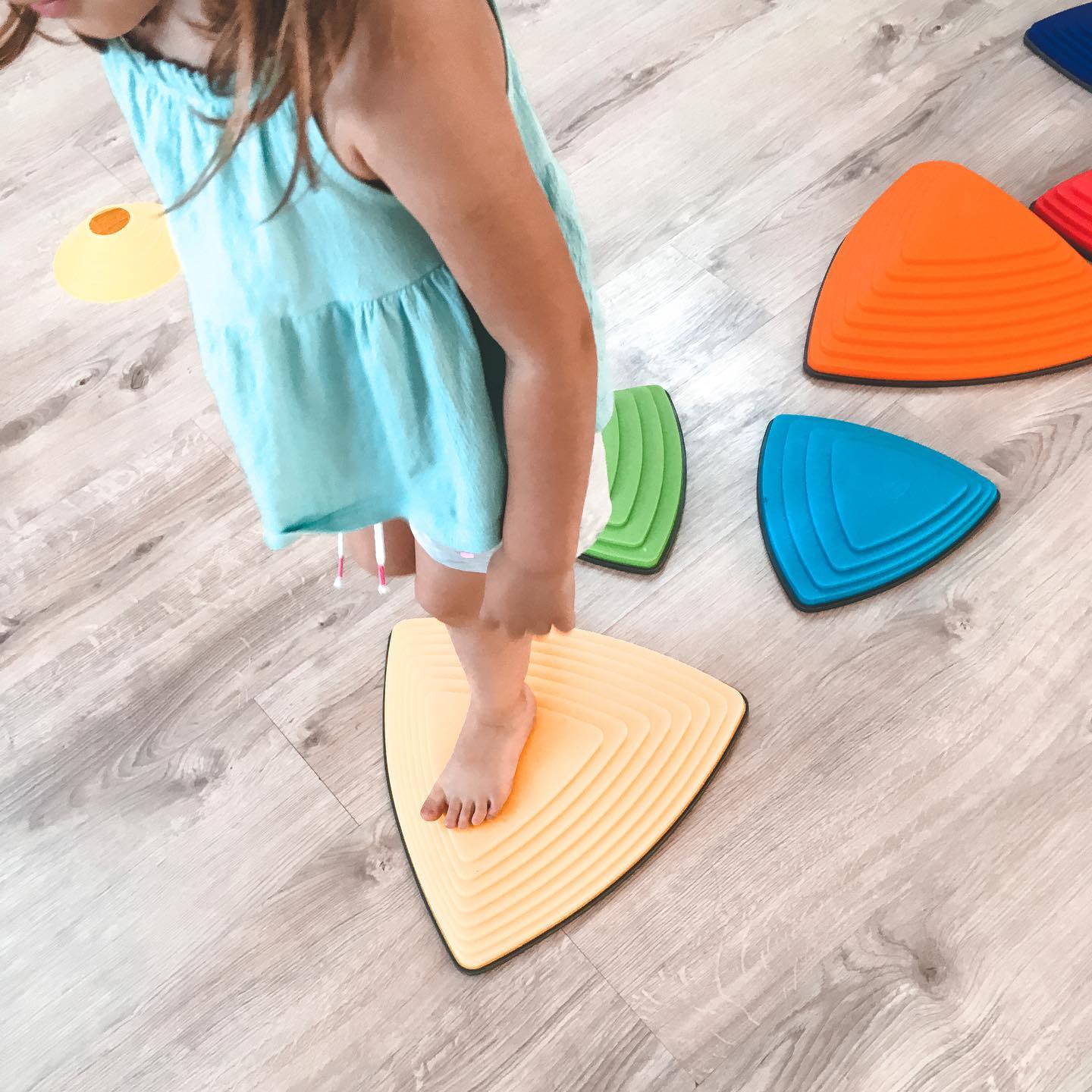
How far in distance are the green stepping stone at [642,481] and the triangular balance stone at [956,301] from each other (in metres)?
0.20

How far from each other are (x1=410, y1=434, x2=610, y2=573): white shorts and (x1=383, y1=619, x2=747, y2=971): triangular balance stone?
310 millimetres

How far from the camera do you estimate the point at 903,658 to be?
103 centimetres

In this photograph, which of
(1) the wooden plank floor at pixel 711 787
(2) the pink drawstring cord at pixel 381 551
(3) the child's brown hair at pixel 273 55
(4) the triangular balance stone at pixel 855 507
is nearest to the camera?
(3) the child's brown hair at pixel 273 55

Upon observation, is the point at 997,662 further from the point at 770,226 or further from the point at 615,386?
the point at 770,226

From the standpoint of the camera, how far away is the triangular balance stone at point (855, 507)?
1068mm

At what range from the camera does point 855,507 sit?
110 cm

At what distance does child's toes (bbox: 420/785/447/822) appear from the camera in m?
0.95

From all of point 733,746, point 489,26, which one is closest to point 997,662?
point 733,746

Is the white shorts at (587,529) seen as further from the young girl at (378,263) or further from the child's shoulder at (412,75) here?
the child's shoulder at (412,75)

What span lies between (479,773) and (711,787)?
0.21 metres

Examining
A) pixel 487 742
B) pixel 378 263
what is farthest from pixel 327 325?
pixel 487 742

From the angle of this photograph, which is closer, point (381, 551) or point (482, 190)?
point (482, 190)

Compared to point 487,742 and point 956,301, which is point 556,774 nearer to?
point 487,742

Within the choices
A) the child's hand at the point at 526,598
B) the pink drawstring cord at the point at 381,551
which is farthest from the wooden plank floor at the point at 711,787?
the child's hand at the point at 526,598
